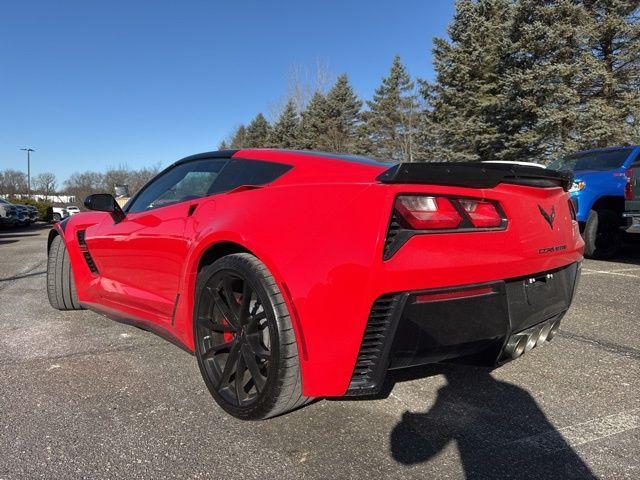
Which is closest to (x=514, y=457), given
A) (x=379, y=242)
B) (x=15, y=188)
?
(x=379, y=242)

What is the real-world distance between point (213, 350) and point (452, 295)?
1190 mm

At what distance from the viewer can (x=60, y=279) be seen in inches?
160

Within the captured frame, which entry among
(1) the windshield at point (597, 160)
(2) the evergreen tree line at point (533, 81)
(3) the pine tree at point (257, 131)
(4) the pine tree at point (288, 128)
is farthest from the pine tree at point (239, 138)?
(1) the windshield at point (597, 160)

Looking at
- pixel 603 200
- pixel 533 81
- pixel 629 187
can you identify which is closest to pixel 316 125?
pixel 533 81

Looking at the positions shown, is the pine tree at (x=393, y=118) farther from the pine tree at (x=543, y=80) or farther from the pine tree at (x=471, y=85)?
the pine tree at (x=543, y=80)

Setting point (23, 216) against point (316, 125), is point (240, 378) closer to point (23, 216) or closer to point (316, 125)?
point (23, 216)

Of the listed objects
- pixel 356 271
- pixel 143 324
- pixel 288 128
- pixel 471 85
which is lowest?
pixel 143 324

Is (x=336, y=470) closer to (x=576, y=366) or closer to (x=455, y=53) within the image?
(x=576, y=366)

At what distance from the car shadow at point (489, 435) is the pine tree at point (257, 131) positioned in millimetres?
55237

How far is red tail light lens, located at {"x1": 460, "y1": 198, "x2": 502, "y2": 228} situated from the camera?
1.95m

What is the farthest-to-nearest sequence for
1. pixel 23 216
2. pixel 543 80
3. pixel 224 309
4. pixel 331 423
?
1. pixel 23 216
2. pixel 543 80
3. pixel 224 309
4. pixel 331 423

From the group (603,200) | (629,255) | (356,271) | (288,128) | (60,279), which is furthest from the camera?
(288,128)

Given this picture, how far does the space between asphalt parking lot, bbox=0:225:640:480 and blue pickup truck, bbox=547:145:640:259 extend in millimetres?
4003

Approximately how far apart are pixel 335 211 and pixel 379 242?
0.25 m
